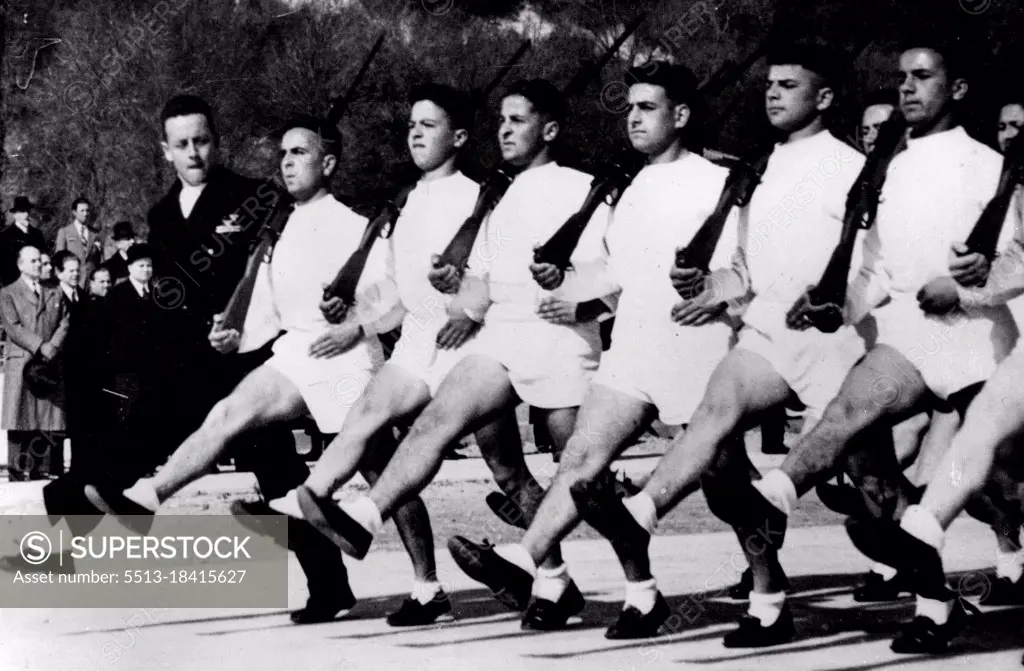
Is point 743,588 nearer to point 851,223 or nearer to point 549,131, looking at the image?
point 851,223

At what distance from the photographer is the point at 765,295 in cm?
679

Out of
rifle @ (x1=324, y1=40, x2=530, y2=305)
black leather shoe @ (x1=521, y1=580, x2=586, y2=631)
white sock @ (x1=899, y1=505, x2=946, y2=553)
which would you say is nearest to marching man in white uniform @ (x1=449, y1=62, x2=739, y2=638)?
black leather shoe @ (x1=521, y1=580, x2=586, y2=631)

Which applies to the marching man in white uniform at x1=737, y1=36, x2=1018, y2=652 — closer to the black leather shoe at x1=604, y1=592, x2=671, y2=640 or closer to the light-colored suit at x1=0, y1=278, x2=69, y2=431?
the black leather shoe at x1=604, y1=592, x2=671, y2=640

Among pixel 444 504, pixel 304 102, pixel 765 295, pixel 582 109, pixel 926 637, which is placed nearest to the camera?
pixel 926 637

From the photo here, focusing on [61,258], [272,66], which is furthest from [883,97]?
[61,258]

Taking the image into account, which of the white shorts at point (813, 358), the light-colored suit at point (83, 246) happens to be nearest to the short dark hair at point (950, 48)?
the white shorts at point (813, 358)

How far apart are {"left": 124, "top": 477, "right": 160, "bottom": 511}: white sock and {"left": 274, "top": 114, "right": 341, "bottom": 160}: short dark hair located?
1.43 meters

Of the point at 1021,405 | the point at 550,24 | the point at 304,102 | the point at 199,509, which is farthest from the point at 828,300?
the point at 199,509

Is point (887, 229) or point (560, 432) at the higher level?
point (887, 229)

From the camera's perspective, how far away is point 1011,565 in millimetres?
7301

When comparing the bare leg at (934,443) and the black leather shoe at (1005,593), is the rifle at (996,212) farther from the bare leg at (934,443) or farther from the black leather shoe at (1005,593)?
the black leather shoe at (1005,593)

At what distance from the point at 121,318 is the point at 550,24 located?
217cm

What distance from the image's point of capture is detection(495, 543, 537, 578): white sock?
671 centimetres

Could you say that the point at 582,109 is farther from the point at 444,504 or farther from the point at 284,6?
the point at 444,504
